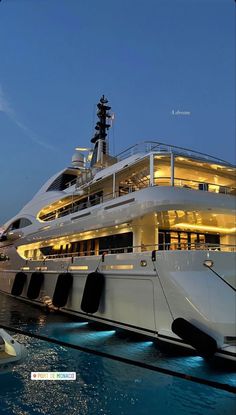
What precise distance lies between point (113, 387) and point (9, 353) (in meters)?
1.95

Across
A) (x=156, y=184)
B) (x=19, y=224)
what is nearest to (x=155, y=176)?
(x=156, y=184)

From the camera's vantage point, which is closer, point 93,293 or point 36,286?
point 93,293

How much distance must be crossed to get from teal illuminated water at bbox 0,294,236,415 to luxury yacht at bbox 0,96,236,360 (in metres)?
0.58

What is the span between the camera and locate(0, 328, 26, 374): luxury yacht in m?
5.93

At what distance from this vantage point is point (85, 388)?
570 cm

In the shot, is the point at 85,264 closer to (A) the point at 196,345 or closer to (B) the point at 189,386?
(A) the point at 196,345

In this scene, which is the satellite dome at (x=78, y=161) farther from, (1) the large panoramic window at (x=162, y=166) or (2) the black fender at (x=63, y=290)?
(2) the black fender at (x=63, y=290)

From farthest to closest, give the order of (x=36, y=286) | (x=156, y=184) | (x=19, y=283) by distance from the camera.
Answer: (x=19, y=283) < (x=36, y=286) < (x=156, y=184)

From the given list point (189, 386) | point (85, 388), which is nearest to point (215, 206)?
point (189, 386)

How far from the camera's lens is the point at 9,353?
6.11 meters

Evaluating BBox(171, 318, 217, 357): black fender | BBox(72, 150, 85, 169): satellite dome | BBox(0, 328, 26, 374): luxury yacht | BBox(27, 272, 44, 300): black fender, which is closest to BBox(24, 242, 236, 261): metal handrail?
BBox(171, 318, 217, 357): black fender

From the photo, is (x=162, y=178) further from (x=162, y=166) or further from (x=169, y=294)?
(x=169, y=294)

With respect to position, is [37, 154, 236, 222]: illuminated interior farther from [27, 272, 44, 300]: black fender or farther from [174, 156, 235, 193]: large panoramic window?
[27, 272, 44, 300]: black fender

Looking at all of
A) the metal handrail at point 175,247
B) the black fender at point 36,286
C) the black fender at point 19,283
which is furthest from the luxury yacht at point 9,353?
the black fender at point 19,283
